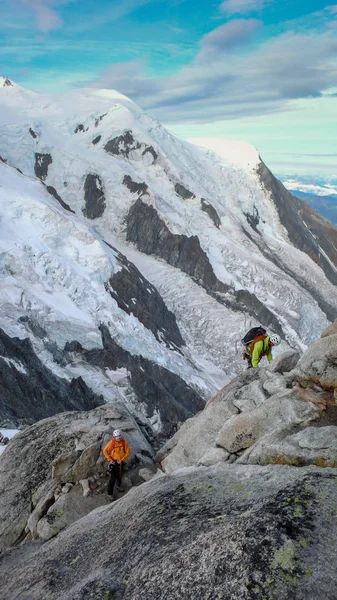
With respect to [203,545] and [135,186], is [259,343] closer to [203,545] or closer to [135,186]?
[203,545]

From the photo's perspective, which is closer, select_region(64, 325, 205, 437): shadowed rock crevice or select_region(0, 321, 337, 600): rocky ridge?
select_region(0, 321, 337, 600): rocky ridge

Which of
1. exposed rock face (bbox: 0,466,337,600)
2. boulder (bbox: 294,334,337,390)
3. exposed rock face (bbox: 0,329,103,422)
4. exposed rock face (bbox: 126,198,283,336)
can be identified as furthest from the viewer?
exposed rock face (bbox: 126,198,283,336)

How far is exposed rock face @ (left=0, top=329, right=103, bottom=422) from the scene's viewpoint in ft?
128

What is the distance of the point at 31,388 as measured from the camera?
4256cm

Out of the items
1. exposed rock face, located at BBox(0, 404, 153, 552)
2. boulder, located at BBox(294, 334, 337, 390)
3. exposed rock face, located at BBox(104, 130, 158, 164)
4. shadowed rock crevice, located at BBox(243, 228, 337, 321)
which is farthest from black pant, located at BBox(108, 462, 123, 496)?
exposed rock face, located at BBox(104, 130, 158, 164)

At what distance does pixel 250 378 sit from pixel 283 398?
3.30 meters

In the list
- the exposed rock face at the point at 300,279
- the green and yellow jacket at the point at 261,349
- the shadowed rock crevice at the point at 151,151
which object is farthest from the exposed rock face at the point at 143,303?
the green and yellow jacket at the point at 261,349

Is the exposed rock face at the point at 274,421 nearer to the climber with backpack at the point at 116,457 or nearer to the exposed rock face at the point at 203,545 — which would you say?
the exposed rock face at the point at 203,545

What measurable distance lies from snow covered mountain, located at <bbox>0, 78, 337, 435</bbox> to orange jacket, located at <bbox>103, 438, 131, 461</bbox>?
689 cm

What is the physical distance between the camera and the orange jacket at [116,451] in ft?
41.4

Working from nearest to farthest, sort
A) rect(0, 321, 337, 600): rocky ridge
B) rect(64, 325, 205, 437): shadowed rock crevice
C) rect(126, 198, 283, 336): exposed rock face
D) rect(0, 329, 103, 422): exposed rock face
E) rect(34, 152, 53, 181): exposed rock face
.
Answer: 1. rect(0, 321, 337, 600): rocky ridge
2. rect(0, 329, 103, 422): exposed rock face
3. rect(64, 325, 205, 437): shadowed rock crevice
4. rect(126, 198, 283, 336): exposed rock face
5. rect(34, 152, 53, 181): exposed rock face

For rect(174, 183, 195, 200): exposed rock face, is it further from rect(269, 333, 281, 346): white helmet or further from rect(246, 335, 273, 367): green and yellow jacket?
rect(269, 333, 281, 346): white helmet

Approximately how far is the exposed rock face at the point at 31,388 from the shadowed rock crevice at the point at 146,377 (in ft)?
18.4

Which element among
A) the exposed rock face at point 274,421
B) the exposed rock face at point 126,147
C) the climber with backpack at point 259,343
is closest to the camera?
the exposed rock face at point 274,421
